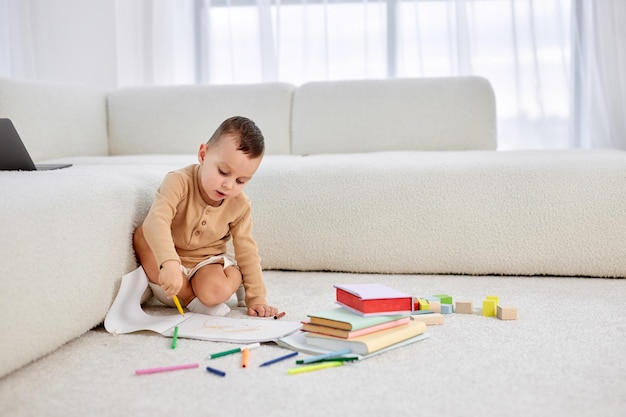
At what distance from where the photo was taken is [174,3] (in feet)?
→ 11.6

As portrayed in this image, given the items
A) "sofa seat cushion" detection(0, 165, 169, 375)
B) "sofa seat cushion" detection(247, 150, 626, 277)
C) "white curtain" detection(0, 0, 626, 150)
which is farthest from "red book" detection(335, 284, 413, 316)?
"white curtain" detection(0, 0, 626, 150)

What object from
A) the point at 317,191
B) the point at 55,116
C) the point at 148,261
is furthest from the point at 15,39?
the point at 148,261

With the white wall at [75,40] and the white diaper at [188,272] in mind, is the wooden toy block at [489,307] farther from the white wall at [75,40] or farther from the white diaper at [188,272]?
the white wall at [75,40]

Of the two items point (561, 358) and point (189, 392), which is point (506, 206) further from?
point (189, 392)

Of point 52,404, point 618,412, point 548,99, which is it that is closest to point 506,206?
point 618,412

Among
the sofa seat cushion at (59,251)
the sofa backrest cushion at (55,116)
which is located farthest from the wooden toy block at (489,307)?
the sofa backrest cushion at (55,116)

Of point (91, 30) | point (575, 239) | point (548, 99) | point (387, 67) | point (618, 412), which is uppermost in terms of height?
point (91, 30)

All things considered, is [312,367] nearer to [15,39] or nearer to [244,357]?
[244,357]

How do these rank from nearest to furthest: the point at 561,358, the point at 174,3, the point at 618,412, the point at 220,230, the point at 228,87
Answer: the point at 618,412, the point at 561,358, the point at 220,230, the point at 228,87, the point at 174,3

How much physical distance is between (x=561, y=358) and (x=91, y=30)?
329cm

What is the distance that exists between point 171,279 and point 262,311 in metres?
0.25

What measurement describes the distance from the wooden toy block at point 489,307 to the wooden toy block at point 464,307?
0.11 feet

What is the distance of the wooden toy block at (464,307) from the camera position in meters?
1.48

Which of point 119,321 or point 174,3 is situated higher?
point 174,3
